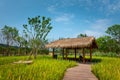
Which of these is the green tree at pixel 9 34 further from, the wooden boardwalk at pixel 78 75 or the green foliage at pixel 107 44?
the wooden boardwalk at pixel 78 75

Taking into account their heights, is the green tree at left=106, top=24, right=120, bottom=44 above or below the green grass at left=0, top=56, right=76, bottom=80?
above

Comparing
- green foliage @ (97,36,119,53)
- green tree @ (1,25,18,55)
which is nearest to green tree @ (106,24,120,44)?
green foliage @ (97,36,119,53)

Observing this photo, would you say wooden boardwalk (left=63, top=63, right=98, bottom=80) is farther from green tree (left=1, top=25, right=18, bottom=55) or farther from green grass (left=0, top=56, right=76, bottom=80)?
green tree (left=1, top=25, right=18, bottom=55)

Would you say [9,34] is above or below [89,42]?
above

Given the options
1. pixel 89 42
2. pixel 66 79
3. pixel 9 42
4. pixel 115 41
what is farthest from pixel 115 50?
pixel 66 79

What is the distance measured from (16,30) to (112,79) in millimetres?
32887

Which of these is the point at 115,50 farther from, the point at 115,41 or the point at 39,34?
the point at 39,34

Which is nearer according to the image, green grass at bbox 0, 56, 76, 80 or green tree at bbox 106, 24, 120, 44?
green grass at bbox 0, 56, 76, 80

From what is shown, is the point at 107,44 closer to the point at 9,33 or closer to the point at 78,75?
the point at 9,33

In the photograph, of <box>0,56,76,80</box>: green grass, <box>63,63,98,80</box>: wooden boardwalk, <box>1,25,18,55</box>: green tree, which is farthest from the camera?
<box>1,25,18,55</box>: green tree

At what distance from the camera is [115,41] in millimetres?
41312

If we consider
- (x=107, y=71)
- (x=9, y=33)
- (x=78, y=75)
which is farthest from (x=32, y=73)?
(x=9, y=33)

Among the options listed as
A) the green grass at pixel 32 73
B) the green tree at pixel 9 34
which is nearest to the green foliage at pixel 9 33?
the green tree at pixel 9 34

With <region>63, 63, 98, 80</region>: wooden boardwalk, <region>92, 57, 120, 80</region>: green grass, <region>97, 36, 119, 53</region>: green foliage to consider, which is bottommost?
<region>63, 63, 98, 80</region>: wooden boardwalk
